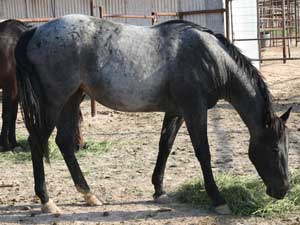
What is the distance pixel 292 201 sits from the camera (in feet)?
15.5

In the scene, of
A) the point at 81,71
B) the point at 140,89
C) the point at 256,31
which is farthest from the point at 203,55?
the point at 256,31

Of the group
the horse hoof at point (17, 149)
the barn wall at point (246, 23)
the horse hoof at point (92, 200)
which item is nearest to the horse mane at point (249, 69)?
the horse hoof at point (92, 200)

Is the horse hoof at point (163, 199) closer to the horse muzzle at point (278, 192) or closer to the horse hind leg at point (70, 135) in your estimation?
the horse hind leg at point (70, 135)

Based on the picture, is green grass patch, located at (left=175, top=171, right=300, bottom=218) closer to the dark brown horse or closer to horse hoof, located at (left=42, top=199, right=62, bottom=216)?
horse hoof, located at (left=42, top=199, right=62, bottom=216)

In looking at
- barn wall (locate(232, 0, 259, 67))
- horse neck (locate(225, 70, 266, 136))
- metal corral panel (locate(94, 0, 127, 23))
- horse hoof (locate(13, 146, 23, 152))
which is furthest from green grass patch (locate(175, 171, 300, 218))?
barn wall (locate(232, 0, 259, 67))

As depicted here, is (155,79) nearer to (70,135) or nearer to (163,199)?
(70,135)

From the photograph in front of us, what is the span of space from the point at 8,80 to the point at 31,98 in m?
2.89

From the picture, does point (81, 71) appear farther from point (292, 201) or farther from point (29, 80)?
point (292, 201)

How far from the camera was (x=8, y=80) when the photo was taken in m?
7.42

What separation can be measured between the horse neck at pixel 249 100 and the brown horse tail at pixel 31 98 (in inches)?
65.8

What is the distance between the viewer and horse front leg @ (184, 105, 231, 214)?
464 cm

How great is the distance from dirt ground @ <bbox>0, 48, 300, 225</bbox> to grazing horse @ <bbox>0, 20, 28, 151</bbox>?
772 mm

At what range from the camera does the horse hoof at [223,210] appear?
4629 mm

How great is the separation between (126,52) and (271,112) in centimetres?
135
